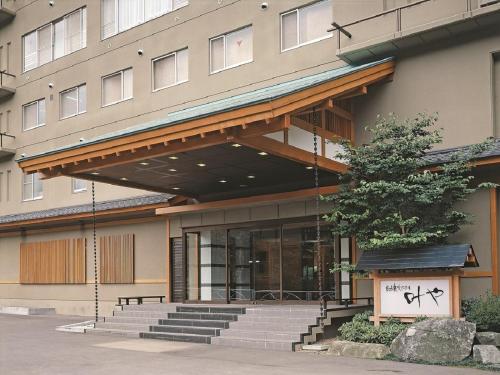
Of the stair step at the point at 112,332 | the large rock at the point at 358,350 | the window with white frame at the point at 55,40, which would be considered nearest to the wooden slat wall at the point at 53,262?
Result: the stair step at the point at 112,332

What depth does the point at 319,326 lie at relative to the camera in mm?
14391

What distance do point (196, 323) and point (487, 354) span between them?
7645 mm

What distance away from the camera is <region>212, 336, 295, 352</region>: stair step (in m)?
13.8

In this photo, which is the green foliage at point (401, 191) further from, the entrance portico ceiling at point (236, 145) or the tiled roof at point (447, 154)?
the entrance portico ceiling at point (236, 145)

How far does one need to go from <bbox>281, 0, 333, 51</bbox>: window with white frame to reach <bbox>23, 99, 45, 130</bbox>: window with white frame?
13.8 m

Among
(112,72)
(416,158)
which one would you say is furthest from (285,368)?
(112,72)

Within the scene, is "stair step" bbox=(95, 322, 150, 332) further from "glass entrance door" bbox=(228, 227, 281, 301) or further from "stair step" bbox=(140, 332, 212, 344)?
"glass entrance door" bbox=(228, 227, 281, 301)

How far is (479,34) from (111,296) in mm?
15648

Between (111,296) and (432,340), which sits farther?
(111,296)

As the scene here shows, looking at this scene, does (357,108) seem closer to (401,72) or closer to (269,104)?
(401,72)

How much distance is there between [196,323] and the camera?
16766 millimetres

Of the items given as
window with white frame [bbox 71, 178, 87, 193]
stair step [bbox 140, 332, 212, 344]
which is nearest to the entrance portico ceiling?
stair step [bbox 140, 332, 212, 344]

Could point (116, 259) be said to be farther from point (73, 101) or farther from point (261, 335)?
point (261, 335)

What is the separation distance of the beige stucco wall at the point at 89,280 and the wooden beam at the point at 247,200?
2.11 m
